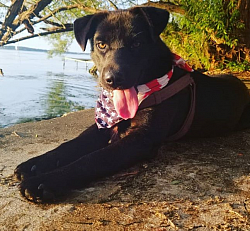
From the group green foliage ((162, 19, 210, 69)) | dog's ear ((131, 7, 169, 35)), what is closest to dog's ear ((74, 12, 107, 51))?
dog's ear ((131, 7, 169, 35))

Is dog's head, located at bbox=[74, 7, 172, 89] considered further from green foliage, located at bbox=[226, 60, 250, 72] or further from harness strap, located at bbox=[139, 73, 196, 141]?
green foliage, located at bbox=[226, 60, 250, 72]

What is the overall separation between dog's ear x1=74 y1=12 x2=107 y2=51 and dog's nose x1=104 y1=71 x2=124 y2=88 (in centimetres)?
65

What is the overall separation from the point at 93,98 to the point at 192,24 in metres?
4.05

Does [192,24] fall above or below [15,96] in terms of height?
above

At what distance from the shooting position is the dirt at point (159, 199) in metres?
1.70

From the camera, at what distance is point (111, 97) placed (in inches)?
112

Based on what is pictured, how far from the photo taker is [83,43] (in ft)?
9.73

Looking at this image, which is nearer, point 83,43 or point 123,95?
point 123,95

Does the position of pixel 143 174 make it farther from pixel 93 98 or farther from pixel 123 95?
pixel 93 98

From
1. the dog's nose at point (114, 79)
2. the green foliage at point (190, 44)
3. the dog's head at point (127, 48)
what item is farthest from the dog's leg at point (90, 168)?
the green foliage at point (190, 44)

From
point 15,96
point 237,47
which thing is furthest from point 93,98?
point 237,47

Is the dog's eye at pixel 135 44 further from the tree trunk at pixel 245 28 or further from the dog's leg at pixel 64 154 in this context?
the tree trunk at pixel 245 28

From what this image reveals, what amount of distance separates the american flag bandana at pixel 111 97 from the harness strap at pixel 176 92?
0.14 ft

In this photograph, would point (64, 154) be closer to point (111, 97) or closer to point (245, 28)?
point (111, 97)
